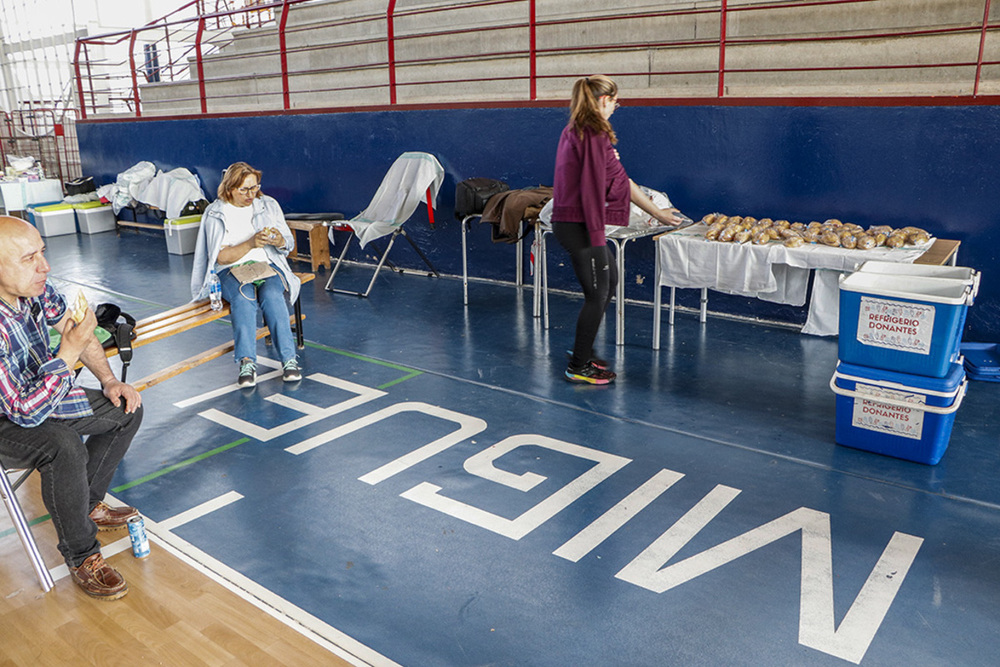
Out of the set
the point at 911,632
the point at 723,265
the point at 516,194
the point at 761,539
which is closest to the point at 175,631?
the point at 761,539

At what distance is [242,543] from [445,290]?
425 centimetres

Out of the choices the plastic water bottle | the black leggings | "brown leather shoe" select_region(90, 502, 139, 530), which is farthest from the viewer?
the plastic water bottle

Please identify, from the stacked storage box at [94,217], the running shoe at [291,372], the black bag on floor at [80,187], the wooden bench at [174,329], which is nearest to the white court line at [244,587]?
the wooden bench at [174,329]

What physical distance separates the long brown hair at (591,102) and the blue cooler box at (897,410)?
1704mm

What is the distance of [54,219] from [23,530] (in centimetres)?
962

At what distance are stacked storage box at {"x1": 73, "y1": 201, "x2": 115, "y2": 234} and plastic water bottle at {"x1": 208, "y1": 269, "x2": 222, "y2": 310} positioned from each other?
745cm

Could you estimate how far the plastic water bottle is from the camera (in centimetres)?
468

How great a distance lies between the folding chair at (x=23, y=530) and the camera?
2596 millimetres

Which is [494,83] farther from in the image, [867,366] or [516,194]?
[867,366]

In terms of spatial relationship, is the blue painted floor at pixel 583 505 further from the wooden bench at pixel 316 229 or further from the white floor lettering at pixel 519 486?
the wooden bench at pixel 316 229

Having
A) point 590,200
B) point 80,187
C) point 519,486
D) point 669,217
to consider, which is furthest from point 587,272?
point 80,187

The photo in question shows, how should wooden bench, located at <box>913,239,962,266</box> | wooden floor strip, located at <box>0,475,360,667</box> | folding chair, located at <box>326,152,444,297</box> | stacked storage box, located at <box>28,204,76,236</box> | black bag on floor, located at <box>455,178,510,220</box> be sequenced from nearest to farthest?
wooden floor strip, located at <box>0,475,360,667</box>, wooden bench, located at <box>913,239,962,266</box>, black bag on floor, located at <box>455,178,510,220</box>, folding chair, located at <box>326,152,444,297</box>, stacked storage box, located at <box>28,204,76,236</box>

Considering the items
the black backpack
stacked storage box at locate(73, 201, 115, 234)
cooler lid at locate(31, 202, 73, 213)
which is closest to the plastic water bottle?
the black backpack

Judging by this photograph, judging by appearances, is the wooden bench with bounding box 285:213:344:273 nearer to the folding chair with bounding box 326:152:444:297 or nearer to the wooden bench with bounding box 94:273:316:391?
the folding chair with bounding box 326:152:444:297
